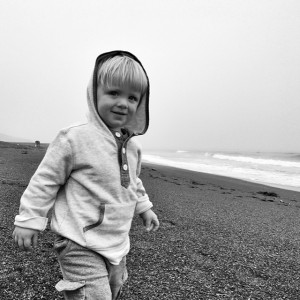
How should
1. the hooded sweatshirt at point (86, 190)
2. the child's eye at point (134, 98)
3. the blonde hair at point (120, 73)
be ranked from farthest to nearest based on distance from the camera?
the child's eye at point (134, 98) < the blonde hair at point (120, 73) < the hooded sweatshirt at point (86, 190)

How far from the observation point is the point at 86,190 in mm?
1875

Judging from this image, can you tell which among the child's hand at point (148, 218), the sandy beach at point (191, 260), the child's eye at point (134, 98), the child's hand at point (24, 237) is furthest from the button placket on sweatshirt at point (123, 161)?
the sandy beach at point (191, 260)

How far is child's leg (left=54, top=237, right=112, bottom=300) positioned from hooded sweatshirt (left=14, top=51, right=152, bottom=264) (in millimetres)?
52

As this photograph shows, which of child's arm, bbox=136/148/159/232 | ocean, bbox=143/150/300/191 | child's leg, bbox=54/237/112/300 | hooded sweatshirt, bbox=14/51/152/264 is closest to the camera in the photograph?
child's leg, bbox=54/237/112/300

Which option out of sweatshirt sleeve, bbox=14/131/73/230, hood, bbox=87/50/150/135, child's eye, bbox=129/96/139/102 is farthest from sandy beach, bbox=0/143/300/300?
child's eye, bbox=129/96/139/102

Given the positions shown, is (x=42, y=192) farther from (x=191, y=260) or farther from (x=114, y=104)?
(x=191, y=260)

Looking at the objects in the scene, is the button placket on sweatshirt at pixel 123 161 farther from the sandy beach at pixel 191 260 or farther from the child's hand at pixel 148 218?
the sandy beach at pixel 191 260

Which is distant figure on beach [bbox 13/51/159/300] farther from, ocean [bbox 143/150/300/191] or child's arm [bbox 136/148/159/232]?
ocean [bbox 143/150/300/191]

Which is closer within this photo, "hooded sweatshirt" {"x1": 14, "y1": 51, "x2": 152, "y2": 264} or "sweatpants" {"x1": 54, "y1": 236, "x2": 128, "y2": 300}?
"sweatpants" {"x1": 54, "y1": 236, "x2": 128, "y2": 300}

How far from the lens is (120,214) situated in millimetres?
Answer: 1918

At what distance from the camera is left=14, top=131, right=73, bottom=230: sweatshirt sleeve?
5.87ft

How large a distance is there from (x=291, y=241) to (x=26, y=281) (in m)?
3.40

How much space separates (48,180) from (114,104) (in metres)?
A: 0.66

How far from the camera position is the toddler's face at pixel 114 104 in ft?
6.52
